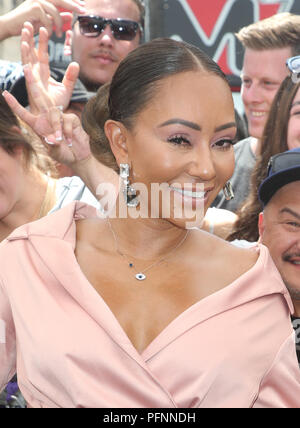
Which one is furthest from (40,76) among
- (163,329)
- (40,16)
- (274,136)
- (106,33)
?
(163,329)

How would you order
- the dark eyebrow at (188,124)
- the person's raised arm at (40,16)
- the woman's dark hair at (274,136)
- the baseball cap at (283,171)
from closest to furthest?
the dark eyebrow at (188,124) < the baseball cap at (283,171) < the woman's dark hair at (274,136) < the person's raised arm at (40,16)

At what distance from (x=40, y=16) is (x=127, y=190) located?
1.72 m

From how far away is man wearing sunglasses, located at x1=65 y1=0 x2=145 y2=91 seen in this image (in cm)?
380

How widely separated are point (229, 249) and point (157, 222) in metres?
0.22

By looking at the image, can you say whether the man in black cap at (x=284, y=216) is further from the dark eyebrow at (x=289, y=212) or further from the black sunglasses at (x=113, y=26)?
the black sunglasses at (x=113, y=26)

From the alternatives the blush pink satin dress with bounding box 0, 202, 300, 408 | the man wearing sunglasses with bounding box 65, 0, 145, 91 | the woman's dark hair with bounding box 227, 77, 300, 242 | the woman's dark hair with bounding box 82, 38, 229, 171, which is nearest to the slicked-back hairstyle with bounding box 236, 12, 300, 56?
the man wearing sunglasses with bounding box 65, 0, 145, 91

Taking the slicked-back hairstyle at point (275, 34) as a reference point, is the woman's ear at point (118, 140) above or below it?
above

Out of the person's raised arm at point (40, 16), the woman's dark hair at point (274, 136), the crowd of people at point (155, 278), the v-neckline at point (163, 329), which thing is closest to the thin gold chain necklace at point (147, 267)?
the crowd of people at point (155, 278)

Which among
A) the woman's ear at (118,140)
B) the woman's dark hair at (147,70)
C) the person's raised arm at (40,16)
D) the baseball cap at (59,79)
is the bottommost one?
the baseball cap at (59,79)

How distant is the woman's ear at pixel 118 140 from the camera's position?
2002 mm

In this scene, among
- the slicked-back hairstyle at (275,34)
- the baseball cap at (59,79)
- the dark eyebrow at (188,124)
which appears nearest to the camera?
the dark eyebrow at (188,124)

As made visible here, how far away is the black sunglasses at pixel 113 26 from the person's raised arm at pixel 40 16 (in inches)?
8.2

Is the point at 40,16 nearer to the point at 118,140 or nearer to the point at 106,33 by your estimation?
the point at 106,33
